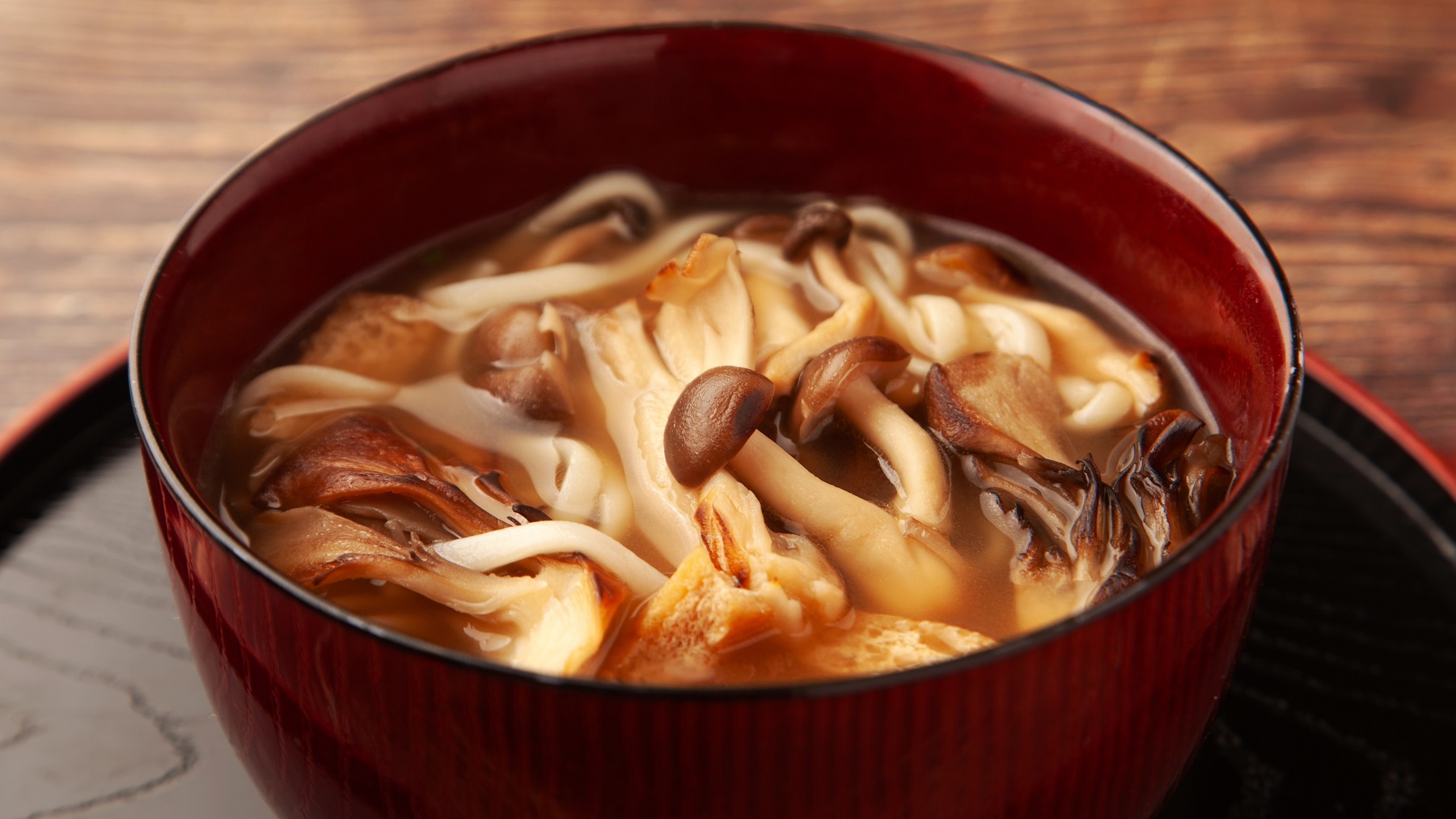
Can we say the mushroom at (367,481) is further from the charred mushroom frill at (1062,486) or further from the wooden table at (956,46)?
the wooden table at (956,46)

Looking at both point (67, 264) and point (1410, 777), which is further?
point (67, 264)

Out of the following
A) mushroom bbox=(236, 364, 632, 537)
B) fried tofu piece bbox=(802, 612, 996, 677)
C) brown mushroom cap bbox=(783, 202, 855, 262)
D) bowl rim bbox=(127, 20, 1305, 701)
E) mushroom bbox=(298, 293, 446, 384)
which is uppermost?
bowl rim bbox=(127, 20, 1305, 701)

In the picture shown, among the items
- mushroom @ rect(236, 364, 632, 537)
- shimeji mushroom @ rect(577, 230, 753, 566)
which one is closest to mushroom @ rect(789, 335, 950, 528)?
shimeji mushroom @ rect(577, 230, 753, 566)

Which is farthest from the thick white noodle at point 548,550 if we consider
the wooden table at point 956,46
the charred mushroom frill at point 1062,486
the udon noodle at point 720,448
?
the wooden table at point 956,46

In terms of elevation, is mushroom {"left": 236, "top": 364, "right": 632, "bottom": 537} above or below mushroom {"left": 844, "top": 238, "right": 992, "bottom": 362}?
below

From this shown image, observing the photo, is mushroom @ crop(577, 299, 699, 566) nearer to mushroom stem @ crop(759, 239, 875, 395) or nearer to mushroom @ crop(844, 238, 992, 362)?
mushroom stem @ crop(759, 239, 875, 395)

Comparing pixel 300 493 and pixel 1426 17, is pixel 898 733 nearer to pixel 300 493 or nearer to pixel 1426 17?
pixel 300 493

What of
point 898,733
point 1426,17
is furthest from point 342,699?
point 1426,17
